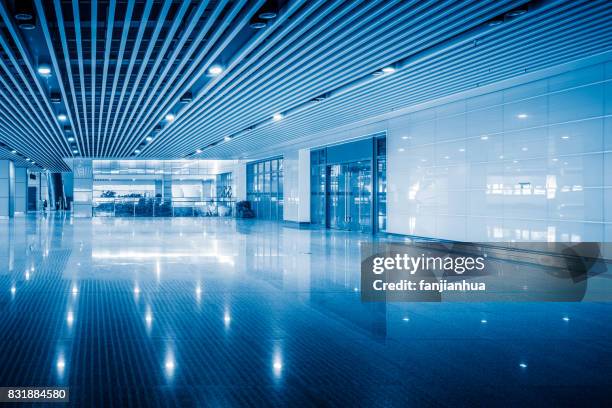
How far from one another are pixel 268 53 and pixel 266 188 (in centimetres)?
2163

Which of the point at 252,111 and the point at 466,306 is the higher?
the point at 252,111

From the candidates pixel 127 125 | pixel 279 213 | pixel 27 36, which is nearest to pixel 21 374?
pixel 27 36

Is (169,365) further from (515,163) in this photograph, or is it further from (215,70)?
(515,163)

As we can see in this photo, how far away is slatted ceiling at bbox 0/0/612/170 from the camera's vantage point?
6.65 meters

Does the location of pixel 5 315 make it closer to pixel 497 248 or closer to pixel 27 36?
pixel 27 36

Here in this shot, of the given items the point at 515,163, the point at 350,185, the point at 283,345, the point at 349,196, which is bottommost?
the point at 283,345

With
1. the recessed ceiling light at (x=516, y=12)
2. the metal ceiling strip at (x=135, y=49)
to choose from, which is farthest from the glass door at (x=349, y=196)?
the recessed ceiling light at (x=516, y=12)

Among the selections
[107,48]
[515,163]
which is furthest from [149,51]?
[515,163]

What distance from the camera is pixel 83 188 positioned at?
3284 cm

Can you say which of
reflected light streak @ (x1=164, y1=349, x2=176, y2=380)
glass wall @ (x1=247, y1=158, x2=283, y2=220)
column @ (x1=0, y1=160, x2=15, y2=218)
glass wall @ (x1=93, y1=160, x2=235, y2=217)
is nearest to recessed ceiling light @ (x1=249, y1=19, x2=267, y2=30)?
reflected light streak @ (x1=164, y1=349, x2=176, y2=380)

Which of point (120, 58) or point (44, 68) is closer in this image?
point (120, 58)

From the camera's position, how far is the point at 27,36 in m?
8.02

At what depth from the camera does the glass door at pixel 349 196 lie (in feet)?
61.9

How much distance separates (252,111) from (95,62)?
5.54m
